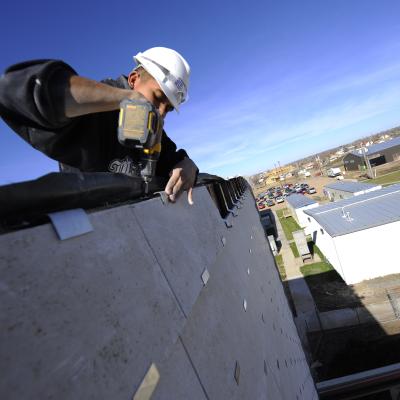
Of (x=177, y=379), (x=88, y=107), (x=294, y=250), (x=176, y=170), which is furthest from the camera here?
(x=294, y=250)

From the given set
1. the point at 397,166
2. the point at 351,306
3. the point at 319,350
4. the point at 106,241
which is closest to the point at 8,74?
the point at 106,241

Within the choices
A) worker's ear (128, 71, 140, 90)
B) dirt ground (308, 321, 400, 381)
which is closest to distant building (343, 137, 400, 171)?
dirt ground (308, 321, 400, 381)

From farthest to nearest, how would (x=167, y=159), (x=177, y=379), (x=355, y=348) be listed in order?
(x=355, y=348), (x=167, y=159), (x=177, y=379)

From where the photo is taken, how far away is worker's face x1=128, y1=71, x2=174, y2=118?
259cm

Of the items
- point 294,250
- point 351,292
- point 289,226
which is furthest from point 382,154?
point 351,292

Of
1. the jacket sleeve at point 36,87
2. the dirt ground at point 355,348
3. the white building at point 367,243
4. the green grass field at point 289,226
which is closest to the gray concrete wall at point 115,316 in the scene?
the jacket sleeve at point 36,87

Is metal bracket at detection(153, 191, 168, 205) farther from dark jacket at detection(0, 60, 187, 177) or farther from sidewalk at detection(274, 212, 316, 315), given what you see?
sidewalk at detection(274, 212, 316, 315)

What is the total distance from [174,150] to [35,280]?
2.33 meters

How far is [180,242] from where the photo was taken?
5.71ft

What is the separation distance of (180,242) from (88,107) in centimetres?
86

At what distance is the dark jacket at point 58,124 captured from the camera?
1.60m

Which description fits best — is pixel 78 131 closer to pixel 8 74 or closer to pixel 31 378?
pixel 8 74

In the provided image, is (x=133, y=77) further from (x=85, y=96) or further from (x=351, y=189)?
(x=351, y=189)

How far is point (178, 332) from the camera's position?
1257mm
